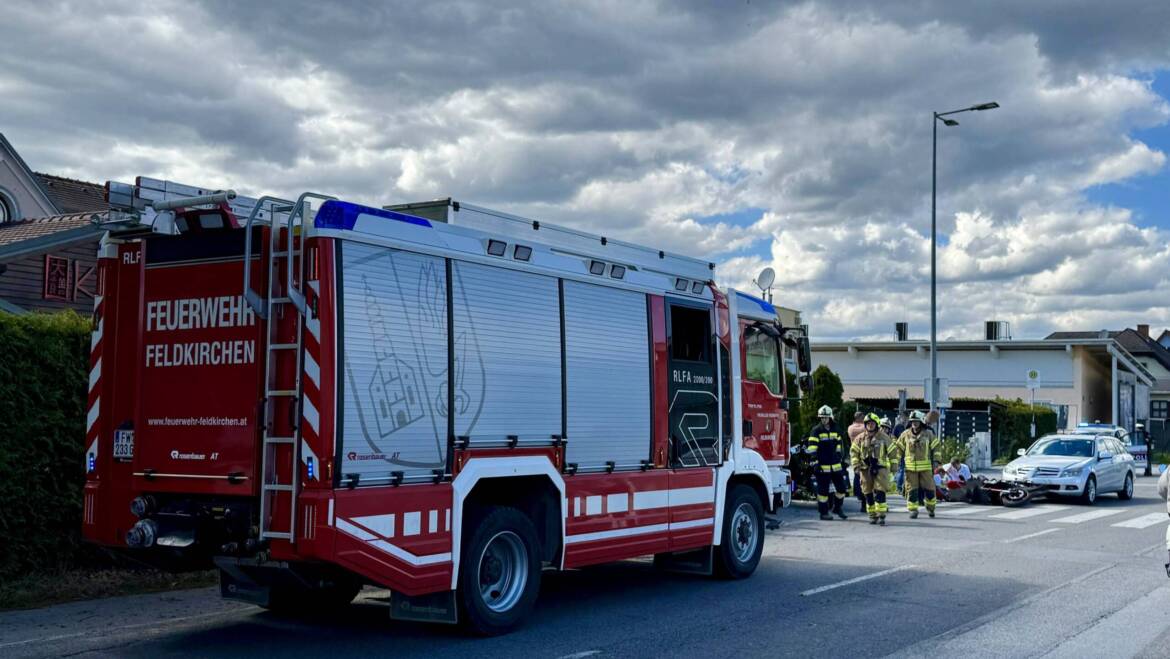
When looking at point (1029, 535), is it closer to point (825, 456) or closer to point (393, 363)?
point (825, 456)

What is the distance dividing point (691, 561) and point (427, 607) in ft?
12.7

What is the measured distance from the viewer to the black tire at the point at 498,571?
25.7 ft

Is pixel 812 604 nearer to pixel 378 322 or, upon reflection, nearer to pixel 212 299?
pixel 378 322

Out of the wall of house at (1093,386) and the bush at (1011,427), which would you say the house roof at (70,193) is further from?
the wall of house at (1093,386)

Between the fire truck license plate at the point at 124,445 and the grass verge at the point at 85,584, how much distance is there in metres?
2.18

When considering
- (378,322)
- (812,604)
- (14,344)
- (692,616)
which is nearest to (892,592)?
(812,604)

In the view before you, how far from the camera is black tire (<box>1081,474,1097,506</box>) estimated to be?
72.7ft

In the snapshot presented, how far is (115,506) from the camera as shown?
779 cm

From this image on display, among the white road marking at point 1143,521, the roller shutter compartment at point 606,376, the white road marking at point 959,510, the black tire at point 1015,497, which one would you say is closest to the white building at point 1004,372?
the black tire at point 1015,497

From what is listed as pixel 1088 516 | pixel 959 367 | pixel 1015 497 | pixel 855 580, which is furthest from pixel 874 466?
pixel 959 367

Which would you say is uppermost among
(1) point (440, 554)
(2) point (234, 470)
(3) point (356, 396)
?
(3) point (356, 396)

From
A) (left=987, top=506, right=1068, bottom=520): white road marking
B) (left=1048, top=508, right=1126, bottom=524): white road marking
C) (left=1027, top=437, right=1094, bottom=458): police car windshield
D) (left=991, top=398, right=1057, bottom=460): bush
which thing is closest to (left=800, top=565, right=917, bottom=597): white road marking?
(left=987, top=506, right=1068, bottom=520): white road marking

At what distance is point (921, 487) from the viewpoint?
18.2 m

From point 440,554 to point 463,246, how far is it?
2.18 metres
